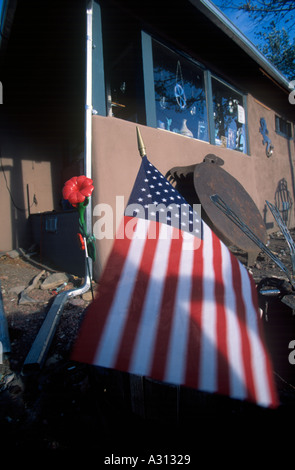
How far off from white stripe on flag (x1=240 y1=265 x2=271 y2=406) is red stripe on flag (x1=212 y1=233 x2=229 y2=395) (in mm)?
110

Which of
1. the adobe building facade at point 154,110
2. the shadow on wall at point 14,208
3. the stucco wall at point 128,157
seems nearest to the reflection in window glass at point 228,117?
the adobe building facade at point 154,110

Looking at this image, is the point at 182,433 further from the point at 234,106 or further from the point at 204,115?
the point at 234,106

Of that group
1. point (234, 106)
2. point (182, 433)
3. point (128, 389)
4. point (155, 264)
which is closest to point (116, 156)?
point (155, 264)

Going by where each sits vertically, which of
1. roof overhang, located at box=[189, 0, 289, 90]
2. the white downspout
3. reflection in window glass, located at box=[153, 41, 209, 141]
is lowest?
the white downspout

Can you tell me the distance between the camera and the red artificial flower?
7.18 ft

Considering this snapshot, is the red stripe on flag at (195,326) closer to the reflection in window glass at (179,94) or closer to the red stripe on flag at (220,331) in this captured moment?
the red stripe on flag at (220,331)

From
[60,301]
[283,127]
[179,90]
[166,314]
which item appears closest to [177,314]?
[166,314]

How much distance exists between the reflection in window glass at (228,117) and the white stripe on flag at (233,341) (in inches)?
230

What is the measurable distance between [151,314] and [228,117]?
729 centimetres

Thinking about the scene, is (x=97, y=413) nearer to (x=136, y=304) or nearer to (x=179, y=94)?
(x=136, y=304)

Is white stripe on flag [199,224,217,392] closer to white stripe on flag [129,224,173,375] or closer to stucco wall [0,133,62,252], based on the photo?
white stripe on flag [129,224,173,375]

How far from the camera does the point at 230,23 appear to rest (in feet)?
16.2

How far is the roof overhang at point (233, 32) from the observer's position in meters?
4.36

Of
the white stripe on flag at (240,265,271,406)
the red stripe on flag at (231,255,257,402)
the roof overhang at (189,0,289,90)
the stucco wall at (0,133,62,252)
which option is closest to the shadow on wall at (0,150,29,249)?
the stucco wall at (0,133,62,252)
